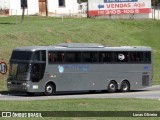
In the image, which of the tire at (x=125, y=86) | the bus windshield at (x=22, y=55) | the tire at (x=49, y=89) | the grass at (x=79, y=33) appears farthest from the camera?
the grass at (x=79, y=33)

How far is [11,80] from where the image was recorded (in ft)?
116

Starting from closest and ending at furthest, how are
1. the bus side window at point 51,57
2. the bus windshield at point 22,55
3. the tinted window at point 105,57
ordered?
1. the bus windshield at point 22,55
2. the bus side window at point 51,57
3. the tinted window at point 105,57

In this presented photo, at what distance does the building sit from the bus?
33.7 meters

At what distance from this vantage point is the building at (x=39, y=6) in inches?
2857

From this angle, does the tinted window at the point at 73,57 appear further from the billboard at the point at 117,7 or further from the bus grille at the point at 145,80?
→ the billboard at the point at 117,7

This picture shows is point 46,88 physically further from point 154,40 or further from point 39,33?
point 154,40

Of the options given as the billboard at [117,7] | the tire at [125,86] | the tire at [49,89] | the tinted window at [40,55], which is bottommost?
the tire at [125,86]

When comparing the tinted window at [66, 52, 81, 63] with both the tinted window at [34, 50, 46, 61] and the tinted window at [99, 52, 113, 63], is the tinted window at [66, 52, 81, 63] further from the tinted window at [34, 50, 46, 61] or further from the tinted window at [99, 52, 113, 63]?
the tinted window at [34, 50, 46, 61]

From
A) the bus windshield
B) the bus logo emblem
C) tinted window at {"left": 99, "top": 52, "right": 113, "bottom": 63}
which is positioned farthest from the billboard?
the bus windshield

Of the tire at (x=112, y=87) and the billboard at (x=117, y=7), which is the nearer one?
the tire at (x=112, y=87)

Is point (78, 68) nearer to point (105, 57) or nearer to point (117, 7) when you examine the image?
point (105, 57)

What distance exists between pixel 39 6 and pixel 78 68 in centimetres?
4020

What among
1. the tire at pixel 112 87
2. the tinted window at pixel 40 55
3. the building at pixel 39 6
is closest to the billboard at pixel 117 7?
the building at pixel 39 6

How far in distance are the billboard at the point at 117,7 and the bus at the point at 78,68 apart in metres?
35.7
